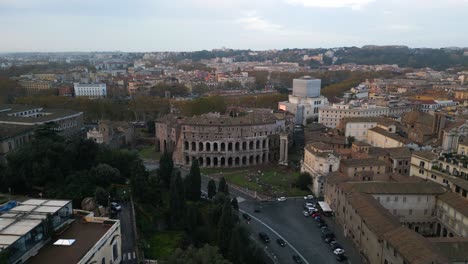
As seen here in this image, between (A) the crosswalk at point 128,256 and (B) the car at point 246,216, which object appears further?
(B) the car at point 246,216

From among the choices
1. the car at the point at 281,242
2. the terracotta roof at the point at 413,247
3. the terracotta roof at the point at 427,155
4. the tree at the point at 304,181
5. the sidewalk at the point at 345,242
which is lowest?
the sidewalk at the point at 345,242

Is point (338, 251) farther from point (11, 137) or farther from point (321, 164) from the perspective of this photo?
point (11, 137)

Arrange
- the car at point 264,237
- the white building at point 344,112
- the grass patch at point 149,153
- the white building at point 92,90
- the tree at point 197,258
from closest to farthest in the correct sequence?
the tree at point 197,258
the car at point 264,237
the grass patch at point 149,153
the white building at point 344,112
the white building at point 92,90

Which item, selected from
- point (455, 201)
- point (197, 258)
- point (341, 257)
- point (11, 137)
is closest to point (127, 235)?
point (197, 258)

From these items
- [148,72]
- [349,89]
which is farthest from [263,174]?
[148,72]

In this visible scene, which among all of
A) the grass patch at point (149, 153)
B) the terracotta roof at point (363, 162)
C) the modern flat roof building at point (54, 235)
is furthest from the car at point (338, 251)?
the grass patch at point (149, 153)

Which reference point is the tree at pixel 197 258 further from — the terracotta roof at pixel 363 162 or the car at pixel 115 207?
the terracotta roof at pixel 363 162
